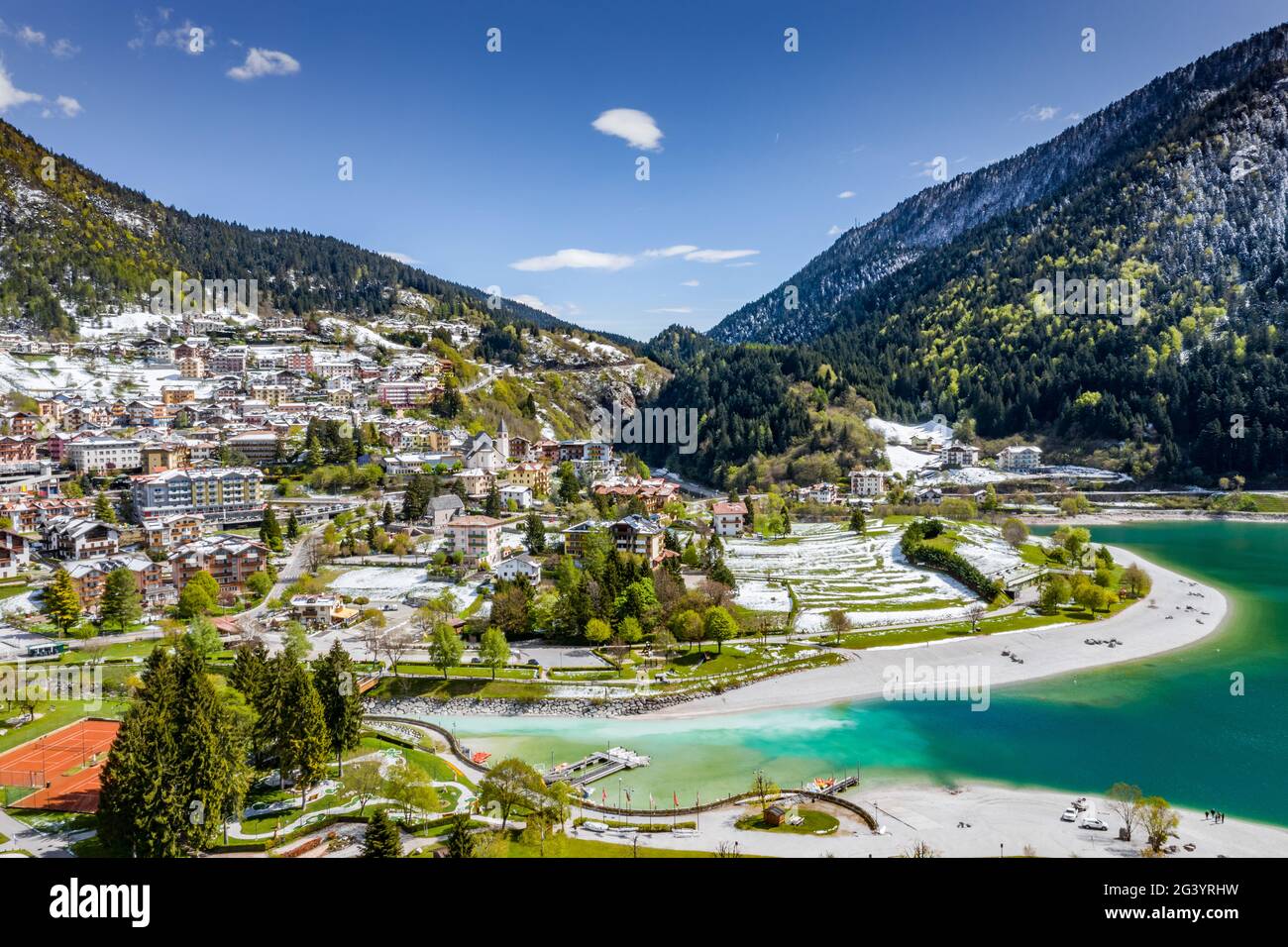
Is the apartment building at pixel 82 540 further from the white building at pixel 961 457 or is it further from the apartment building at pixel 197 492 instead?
the white building at pixel 961 457

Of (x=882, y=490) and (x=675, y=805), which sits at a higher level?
(x=882, y=490)

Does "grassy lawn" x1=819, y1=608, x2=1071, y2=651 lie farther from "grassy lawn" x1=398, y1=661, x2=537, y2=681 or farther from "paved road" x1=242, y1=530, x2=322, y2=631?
"paved road" x1=242, y1=530, x2=322, y2=631

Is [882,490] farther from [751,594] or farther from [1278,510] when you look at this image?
[751,594]

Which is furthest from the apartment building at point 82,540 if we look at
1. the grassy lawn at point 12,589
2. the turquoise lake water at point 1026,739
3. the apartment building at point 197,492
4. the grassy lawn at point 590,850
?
the grassy lawn at point 590,850
